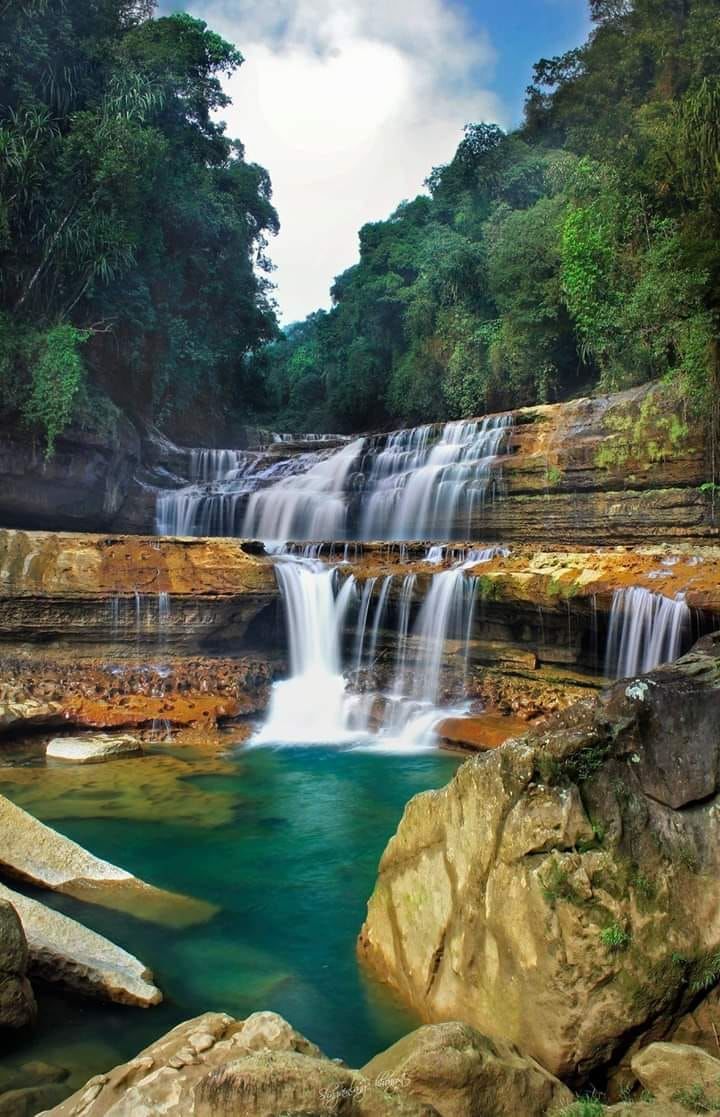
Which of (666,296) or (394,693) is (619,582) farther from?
(666,296)

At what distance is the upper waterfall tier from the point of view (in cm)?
1673

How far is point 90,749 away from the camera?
407 inches

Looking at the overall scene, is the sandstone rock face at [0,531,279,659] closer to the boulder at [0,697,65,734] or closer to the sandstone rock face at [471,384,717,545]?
the boulder at [0,697,65,734]

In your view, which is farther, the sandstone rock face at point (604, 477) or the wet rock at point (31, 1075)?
the sandstone rock face at point (604, 477)

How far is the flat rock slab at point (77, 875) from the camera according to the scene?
5.80 m

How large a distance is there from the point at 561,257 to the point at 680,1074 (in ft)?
66.3

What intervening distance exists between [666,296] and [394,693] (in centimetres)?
906

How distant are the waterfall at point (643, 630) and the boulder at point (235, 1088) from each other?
830cm

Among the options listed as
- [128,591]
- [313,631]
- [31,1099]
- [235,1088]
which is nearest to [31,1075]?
[31,1099]

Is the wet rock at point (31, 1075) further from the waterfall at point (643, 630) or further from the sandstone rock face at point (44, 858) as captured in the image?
the waterfall at point (643, 630)

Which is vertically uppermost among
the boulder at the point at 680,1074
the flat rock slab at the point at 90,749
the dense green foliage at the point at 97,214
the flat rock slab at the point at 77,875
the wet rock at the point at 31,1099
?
the dense green foliage at the point at 97,214

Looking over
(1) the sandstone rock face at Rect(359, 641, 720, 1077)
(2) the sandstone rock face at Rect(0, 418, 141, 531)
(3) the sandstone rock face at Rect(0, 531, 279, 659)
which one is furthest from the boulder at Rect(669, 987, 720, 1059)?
(2) the sandstone rock face at Rect(0, 418, 141, 531)

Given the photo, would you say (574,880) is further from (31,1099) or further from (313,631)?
(313,631)

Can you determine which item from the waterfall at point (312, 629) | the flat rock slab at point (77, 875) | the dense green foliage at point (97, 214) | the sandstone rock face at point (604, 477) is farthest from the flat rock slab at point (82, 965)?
the dense green foliage at point (97, 214)
